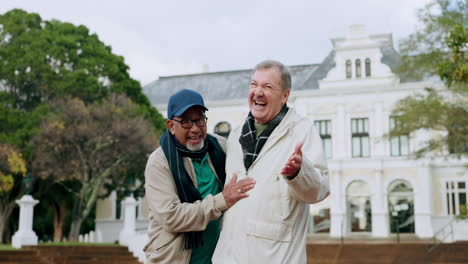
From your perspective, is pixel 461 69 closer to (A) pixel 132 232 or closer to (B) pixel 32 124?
(A) pixel 132 232

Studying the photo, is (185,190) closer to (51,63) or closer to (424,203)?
(51,63)

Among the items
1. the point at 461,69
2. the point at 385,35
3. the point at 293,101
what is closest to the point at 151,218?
the point at 461,69

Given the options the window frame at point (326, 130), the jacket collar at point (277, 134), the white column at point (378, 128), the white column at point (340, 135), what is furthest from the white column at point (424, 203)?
the jacket collar at point (277, 134)

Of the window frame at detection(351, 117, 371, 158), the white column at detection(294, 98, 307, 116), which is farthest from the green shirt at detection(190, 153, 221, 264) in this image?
the white column at detection(294, 98, 307, 116)

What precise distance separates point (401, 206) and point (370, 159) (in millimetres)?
2873

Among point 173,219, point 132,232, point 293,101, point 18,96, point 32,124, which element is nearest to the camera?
point 173,219

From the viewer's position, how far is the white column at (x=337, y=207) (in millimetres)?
27031

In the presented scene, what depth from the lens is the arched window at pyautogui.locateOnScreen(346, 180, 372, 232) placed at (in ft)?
88.8

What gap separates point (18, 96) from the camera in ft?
70.4

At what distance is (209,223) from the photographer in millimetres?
2967

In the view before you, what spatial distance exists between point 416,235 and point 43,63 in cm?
1901

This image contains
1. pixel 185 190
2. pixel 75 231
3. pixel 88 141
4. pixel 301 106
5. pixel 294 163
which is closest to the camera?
pixel 294 163

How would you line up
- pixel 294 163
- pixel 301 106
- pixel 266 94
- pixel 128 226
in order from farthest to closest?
pixel 301 106 → pixel 128 226 → pixel 266 94 → pixel 294 163

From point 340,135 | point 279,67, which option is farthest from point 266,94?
point 340,135
